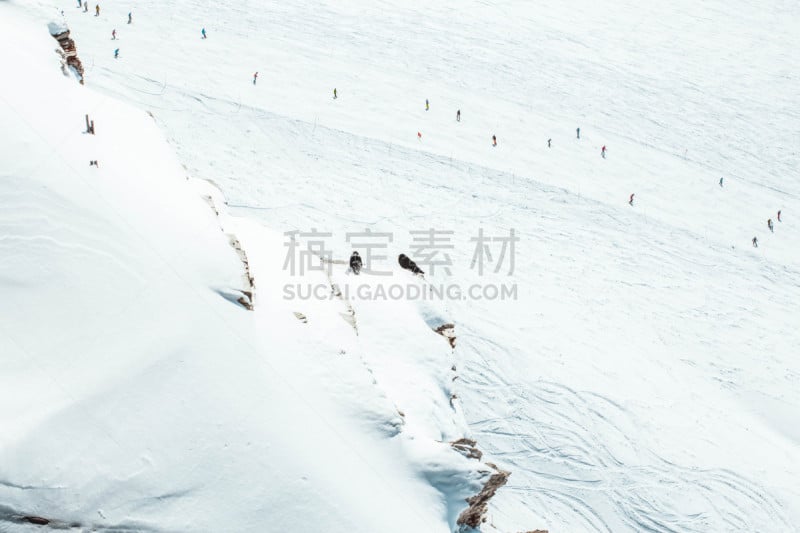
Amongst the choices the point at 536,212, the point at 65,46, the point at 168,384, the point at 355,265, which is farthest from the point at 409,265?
the point at 65,46

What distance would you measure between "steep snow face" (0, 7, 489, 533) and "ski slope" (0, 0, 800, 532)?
0.66 ft

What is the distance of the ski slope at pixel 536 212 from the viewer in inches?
717

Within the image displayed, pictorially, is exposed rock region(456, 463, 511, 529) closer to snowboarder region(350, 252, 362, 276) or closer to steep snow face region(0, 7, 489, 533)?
steep snow face region(0, 7, 489, 533)

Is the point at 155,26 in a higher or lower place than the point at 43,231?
higher

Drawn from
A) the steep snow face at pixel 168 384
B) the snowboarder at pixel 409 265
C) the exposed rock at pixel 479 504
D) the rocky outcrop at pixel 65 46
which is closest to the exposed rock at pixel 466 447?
the steep snow face at pixel 168 384

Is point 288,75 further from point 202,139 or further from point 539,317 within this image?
point 539,317

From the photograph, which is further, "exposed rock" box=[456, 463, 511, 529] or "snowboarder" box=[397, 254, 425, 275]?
"snowboarder" box=[397, 254, 425, 275]

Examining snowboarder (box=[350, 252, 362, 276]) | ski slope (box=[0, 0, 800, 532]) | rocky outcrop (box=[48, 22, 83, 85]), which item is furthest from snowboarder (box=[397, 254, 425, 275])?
rocky outcrop (box=[48, 22, 83, 85])

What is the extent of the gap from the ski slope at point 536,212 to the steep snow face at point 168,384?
200mm

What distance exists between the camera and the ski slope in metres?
18.2

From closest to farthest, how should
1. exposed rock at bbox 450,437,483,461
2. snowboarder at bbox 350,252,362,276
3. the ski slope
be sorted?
exposed rock at bbox 450,437,483,461 → the ski slope → snowboarder at bbox 350,252,362,276

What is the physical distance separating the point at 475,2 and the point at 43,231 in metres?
48.0

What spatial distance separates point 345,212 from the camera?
27.0 m

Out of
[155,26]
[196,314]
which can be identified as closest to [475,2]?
[155,26]
